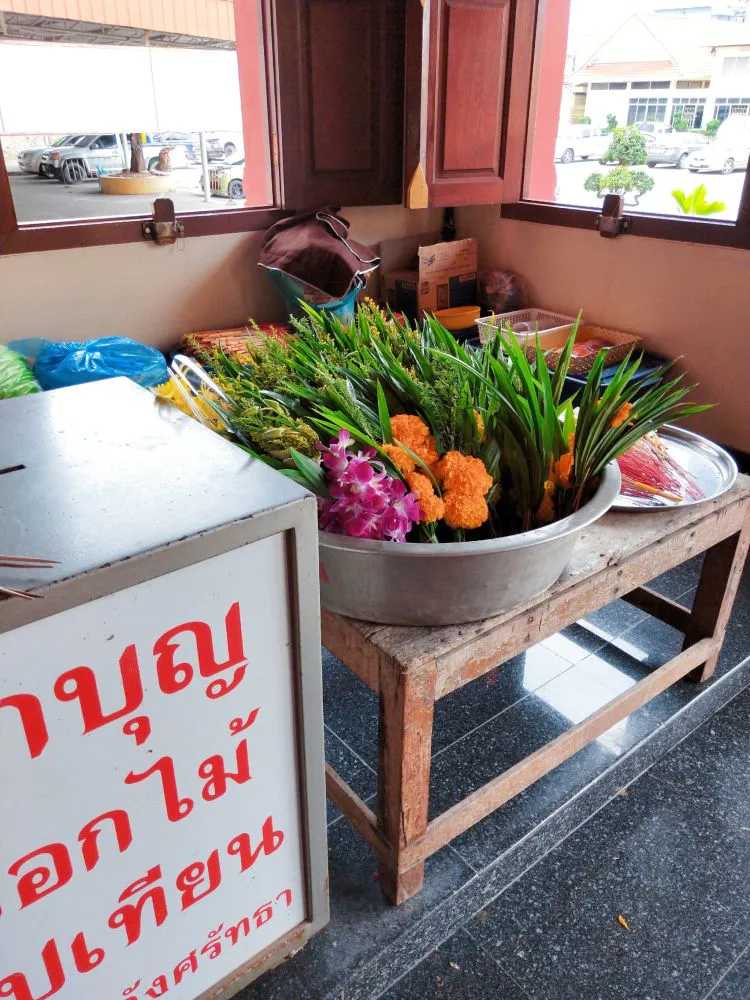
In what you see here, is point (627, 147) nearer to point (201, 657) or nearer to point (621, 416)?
point (621, 416)

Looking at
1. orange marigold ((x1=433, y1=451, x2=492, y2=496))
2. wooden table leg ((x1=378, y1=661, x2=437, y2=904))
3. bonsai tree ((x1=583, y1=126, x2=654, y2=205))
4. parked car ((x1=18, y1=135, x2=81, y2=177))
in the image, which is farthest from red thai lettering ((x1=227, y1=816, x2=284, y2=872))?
parked car ((x1=18, y1=135, x2=81, y2=177))

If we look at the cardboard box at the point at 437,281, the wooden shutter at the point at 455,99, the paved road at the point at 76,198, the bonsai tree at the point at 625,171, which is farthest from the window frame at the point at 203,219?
the paved road at the point at 76,198

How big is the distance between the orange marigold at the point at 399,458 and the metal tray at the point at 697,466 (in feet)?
1.68

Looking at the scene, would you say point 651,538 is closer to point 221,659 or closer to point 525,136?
point 221,659

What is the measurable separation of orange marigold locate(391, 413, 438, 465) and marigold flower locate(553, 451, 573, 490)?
0.68 feet

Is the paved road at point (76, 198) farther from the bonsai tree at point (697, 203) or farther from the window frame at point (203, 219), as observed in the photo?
the bonsai tree at point (697, 203)

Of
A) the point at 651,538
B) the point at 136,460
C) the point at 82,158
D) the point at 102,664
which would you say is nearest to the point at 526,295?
the point at 651,538

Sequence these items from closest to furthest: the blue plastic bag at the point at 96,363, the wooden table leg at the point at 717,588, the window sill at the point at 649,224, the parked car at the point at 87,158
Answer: the wooden table leg at the point at 717,588 < the blue plastic bag at the point at 96,363 < the window sill at the point at 649,224 < the parked car at the point at 87,158

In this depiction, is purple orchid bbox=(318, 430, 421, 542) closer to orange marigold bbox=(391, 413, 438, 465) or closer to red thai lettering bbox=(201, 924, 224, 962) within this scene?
orange marigold bbox=(391, 413, 438, 465)

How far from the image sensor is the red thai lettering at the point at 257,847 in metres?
1.00

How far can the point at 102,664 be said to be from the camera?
741 millimetres

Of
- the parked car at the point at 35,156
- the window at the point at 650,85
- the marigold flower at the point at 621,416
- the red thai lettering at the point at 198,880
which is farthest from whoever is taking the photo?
the parked car at the point at 35,156

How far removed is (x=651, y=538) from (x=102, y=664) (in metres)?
0.99

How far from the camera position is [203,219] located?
283cm
